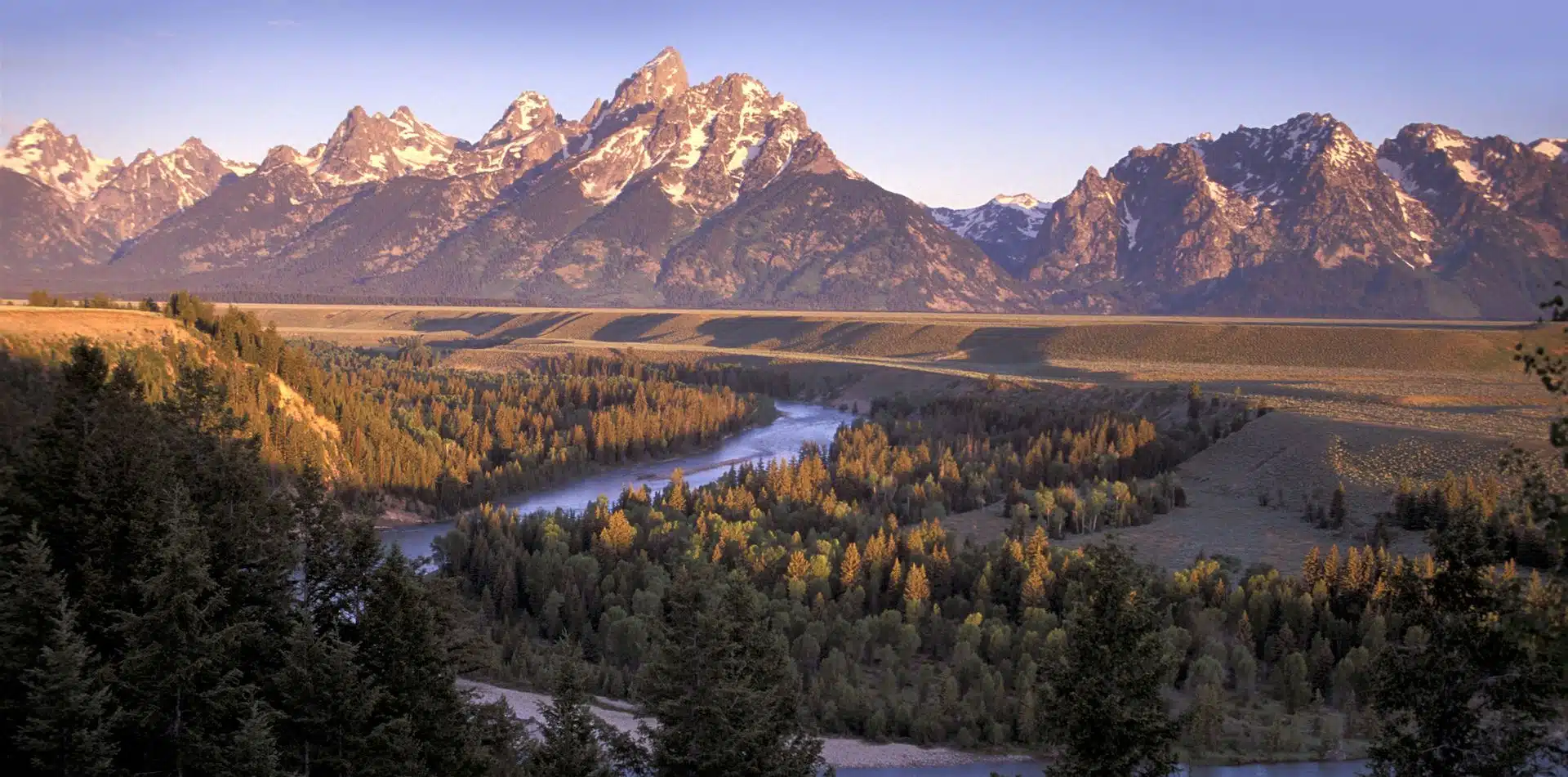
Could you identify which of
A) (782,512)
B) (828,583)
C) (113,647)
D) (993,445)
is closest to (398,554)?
(113,647)

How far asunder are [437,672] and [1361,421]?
8253cm

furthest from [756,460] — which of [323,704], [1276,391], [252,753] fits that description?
[252,753]

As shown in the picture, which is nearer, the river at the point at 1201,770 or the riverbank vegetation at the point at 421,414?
the river at the point at 1201,770

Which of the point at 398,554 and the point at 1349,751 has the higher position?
the point at 398,554

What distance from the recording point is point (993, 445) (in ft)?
323

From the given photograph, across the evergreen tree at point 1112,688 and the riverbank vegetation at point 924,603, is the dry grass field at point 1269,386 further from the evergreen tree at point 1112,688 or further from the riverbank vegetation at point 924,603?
the evergreen tree at point 1112,688

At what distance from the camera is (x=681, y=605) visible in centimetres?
2308

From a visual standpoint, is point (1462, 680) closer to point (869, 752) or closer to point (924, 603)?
point (869, 752)

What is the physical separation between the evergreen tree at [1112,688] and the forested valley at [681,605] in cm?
6

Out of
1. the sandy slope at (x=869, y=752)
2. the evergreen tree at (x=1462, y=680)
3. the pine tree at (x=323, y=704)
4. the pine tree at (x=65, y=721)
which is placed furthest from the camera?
the sandy slope at (x=869, y=752)

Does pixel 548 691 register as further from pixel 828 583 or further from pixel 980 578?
pixel 980 578

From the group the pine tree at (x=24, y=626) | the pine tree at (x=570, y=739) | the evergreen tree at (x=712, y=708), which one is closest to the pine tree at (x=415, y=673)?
the pine tree at (x=570, y=739)

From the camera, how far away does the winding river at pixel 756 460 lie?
40.2 metres

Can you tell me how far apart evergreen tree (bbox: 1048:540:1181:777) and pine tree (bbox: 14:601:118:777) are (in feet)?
54.4
